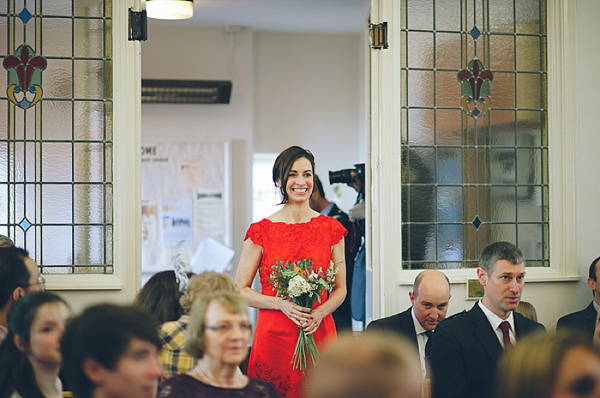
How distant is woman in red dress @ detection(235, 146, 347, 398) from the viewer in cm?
342

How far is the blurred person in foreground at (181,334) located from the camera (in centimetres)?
255

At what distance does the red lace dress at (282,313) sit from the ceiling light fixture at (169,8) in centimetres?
219

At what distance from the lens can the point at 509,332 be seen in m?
3.18

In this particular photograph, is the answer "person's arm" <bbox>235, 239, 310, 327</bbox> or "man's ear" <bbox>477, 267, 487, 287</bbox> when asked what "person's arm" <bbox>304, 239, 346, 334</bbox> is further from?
"man's ear" <bbox>477, 267, 487, 287</bbox>

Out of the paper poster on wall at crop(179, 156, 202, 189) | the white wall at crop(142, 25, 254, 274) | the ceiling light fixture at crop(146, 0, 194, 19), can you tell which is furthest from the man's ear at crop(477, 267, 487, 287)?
the paper poster on wall at crop(179, 156, 202, 189)

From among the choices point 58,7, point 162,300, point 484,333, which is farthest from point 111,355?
Answer: point 58,7

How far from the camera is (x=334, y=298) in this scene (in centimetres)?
349

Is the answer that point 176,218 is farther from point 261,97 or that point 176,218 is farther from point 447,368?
point 447,368

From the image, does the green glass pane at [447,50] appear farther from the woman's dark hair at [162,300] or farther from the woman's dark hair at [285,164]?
the woman's dark hair at [162,300]

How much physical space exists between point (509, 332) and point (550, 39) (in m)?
1.88

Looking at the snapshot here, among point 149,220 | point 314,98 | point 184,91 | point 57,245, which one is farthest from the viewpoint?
point 314,98

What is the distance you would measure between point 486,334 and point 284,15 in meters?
4.29

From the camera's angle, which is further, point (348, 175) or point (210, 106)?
point (210, 106)

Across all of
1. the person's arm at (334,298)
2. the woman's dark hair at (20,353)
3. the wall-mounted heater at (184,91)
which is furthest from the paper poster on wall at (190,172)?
the woman's dark hair at (20,353)
